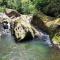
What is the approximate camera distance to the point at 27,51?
53.3 ft

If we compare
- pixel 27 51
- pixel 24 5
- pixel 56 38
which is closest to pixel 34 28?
pixel 56 38

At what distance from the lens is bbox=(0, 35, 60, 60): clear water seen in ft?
48.9

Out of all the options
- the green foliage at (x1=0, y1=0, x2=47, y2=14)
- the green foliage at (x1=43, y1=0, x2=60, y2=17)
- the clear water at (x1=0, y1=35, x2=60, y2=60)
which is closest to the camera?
the clear water at (x1=0, y1=35, x2=60, y2=60)

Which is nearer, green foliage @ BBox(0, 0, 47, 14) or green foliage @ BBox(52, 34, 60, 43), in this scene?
green foliage @ BBox(52, 34, 60, 43)

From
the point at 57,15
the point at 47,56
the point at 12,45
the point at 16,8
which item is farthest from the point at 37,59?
the point at 16,8

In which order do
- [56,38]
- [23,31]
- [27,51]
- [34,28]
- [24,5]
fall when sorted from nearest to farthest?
[27,51]
[56,38]
[23,31]
[34,28]
[24,5]

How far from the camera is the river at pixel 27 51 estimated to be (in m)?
14.9

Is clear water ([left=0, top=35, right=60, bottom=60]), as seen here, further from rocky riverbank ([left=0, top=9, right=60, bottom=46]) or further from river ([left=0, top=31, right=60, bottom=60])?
rocky riverbank ([left=0, top=9, right=60, bottom=46])

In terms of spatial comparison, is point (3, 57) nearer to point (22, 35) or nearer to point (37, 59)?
point (37, 59)

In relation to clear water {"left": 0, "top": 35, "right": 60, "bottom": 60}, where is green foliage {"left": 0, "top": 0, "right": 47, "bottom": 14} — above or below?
below

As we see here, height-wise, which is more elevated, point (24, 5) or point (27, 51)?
point (27, 51)

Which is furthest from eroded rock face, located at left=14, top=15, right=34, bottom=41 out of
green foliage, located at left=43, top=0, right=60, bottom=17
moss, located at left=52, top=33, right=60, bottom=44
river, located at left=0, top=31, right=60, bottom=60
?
green foliage, located at left=43, top=0, right=60, bottom=17

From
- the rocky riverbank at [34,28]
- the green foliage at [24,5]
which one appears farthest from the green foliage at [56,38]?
the green foliage at [24,5]

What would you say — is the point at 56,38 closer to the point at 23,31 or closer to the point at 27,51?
the point at 27,51
